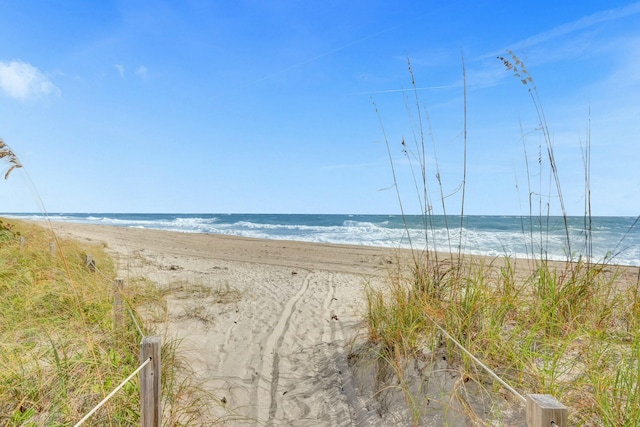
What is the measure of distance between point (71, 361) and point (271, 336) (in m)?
2.51

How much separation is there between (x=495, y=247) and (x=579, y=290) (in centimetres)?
1484

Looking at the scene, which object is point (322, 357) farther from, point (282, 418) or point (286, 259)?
point (286, 259)

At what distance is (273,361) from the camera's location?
14.1 feet

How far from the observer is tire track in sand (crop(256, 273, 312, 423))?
334 cm

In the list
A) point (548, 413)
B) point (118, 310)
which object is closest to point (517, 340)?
point (548, 413)

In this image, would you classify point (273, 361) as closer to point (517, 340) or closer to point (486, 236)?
point (517, 340)

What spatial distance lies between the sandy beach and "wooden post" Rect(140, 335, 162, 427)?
103 cm

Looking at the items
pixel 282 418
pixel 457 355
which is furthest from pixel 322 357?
pixel 457 355

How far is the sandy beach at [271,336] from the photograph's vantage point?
3318 millimetres

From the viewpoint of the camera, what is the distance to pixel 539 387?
2467mm

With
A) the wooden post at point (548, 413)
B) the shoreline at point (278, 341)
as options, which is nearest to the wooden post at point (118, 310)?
the shoreline at point (278, 341)

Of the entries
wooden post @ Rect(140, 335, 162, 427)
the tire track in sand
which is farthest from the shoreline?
wooden post @ Rect(140, 335, 162, 427)

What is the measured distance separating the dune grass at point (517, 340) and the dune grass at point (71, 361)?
183 cm

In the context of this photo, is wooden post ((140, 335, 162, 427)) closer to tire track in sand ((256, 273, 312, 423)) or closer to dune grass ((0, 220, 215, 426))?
dune grass ((0, 220, 215, 426))
